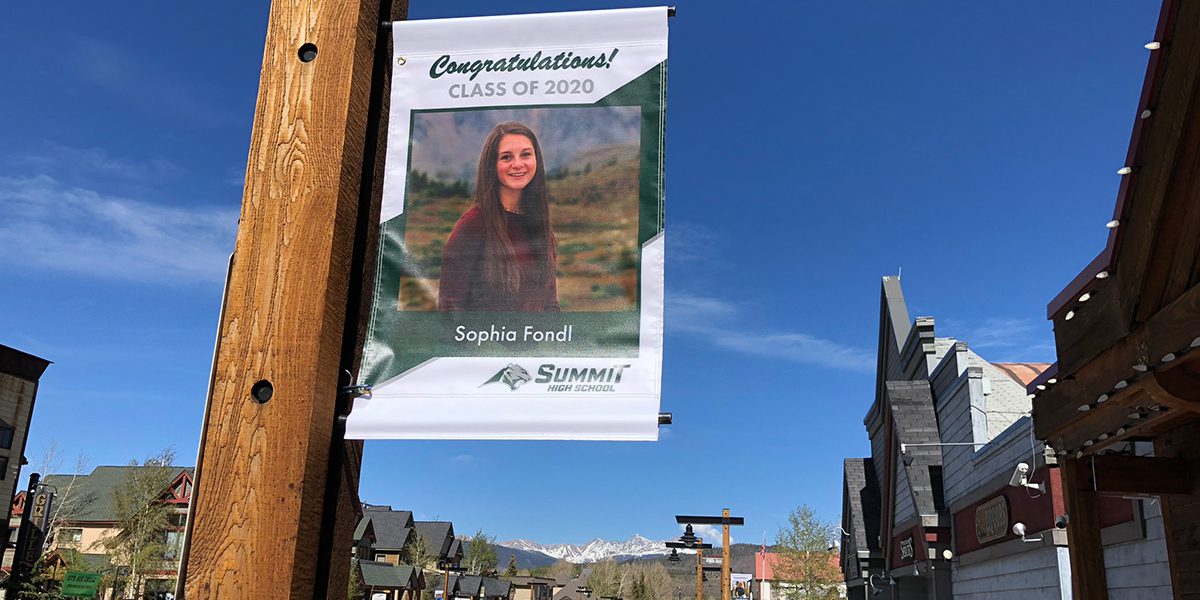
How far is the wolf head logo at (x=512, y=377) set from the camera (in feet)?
8.31

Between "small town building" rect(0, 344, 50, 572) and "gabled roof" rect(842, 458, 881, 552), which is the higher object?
"small town building" rect(0, 344, 50, 572)

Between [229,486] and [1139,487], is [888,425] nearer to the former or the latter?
[1139,487]

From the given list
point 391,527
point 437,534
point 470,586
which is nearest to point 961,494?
point 470,586

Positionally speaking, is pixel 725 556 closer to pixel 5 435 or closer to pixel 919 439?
pixel 919 439

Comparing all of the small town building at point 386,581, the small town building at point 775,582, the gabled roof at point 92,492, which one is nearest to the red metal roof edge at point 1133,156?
the small town building at point 775,582

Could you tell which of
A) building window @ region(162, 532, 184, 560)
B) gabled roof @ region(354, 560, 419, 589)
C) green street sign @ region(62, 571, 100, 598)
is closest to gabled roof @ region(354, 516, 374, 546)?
gabled roof @ region(354, 560, 419, 589)

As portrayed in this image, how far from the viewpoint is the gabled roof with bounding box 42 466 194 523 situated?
5631 cm

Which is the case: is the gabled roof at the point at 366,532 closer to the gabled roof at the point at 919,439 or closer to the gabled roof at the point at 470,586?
the gabled roof at the point at 470,586

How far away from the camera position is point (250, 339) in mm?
2324

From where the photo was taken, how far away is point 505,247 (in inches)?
104

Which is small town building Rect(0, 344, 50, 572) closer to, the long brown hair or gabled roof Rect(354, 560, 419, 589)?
gabled roof Rect(354, 560, 419, 589)

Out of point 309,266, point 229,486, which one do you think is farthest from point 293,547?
point 309,266

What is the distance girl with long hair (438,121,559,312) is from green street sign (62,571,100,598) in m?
42.5

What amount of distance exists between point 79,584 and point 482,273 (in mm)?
42823
